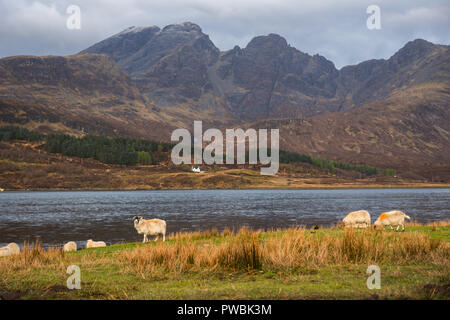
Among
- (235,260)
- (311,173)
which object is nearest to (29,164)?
(311,173)

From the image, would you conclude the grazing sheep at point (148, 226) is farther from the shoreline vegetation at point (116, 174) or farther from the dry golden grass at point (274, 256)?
the shoreline vegetation at point (116, 174)

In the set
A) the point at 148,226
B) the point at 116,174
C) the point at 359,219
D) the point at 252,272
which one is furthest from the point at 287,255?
the point at 116,174

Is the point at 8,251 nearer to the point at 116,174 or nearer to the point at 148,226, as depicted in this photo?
the point at 148,226

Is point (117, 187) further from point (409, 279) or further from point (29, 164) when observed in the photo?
point (409, 279)

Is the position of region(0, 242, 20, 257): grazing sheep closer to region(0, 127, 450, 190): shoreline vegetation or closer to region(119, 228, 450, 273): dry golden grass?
region(119, 228, 450, 273): dry golden grass

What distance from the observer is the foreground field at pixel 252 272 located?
9.96 meters

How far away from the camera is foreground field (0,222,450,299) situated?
996cm

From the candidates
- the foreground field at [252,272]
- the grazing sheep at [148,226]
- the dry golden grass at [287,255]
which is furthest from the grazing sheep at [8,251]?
the dry golden grass at [287,255]

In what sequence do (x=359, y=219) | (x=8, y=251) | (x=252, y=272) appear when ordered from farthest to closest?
(x=359, y=219) → (x=8, y=251) → (x=252, y=272)

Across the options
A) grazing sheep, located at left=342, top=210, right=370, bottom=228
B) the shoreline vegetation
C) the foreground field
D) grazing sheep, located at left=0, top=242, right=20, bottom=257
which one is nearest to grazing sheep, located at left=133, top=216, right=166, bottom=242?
grazing sheep, located at left=0, top=242, right=20, bottom=257

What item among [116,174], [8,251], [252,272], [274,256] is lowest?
[116,174]

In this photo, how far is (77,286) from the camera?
10828 mm

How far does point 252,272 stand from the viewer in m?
12.7

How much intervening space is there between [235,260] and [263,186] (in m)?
147
